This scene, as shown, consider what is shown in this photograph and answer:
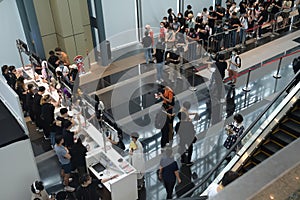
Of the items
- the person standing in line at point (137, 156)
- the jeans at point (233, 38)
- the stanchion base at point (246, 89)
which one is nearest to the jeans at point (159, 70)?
the stanchion base at point (246, 89)

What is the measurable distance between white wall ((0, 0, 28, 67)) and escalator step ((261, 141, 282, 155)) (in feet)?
31.7

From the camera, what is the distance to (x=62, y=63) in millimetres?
9844

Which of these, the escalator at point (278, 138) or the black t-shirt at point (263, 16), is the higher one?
the black t-shirt at point (263, 16)

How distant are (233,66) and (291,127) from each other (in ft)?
13.3

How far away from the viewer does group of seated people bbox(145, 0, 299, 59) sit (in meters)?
12.8

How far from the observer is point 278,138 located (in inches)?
271

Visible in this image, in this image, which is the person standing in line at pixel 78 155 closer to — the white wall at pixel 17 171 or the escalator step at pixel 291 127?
the white wall at pixel 17 171

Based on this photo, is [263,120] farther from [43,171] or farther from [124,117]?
[43,171]

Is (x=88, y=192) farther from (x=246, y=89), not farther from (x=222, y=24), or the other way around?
(x=222, y=24)

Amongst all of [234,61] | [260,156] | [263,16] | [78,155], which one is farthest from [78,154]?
[263,16]

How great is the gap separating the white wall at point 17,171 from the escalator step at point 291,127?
517cm

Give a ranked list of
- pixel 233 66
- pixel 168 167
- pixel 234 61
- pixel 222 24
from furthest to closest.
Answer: pixel 222 24
pixel 233 66
pixel 234 61
pixel 168 167

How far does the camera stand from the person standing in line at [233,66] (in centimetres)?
1045

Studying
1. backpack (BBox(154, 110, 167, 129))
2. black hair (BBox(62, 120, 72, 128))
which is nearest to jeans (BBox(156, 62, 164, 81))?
backpack (BBox(154, 110, 167, 129))
